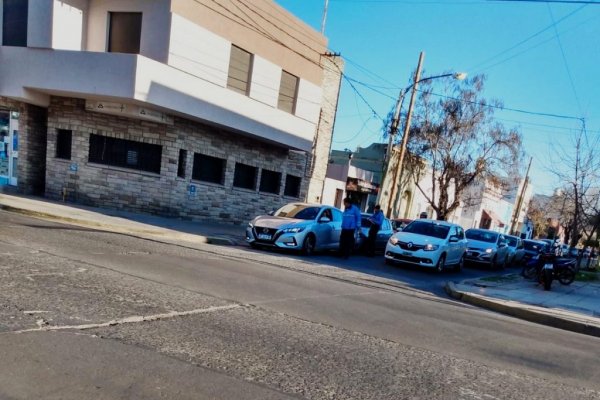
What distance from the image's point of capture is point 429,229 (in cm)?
1459

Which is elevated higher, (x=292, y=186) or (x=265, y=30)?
(x=265, y=30)

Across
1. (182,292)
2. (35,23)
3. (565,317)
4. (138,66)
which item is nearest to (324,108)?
(138,66)

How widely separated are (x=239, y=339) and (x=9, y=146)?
17253 millimetres

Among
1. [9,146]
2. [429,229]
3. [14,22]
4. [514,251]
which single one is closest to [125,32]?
[14,22]

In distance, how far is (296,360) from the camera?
4.38 meters

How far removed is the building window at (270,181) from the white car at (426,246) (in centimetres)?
844

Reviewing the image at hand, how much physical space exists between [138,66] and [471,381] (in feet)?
43.6

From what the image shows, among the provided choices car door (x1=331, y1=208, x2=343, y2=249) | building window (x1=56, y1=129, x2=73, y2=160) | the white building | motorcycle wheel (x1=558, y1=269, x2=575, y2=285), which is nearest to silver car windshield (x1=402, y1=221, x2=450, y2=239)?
car door (x1=331, y1=208, x2=343, y2=249)

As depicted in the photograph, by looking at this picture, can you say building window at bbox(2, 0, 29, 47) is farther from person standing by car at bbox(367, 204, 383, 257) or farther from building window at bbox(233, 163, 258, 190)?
person standing by car at bbox(367, 204, 383, 257)

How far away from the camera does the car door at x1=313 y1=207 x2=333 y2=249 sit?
1355 centimetres

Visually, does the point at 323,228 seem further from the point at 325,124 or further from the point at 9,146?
the point at 9,146

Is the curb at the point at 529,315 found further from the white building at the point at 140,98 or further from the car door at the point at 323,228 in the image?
the white building at the point at 140,98

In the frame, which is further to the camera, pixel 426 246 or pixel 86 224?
pixel 426 246

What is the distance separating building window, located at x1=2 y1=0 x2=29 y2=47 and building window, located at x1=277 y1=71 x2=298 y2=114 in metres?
9.97
